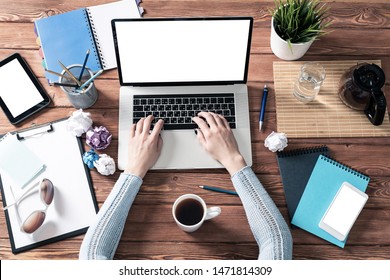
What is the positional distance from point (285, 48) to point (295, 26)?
0.26ft

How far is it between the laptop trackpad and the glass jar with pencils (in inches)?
9.6

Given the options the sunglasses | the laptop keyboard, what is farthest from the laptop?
the sunglasses

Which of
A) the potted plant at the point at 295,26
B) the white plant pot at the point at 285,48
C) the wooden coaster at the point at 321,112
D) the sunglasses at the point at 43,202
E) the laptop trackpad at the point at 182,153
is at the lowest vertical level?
the sunglasses at the point at 43,202

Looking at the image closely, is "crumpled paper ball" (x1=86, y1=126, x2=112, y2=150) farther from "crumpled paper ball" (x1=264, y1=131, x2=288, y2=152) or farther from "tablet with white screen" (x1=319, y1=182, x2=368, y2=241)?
"tablet with white screen" (x1=319, y1=182, x2=368, y2=241)

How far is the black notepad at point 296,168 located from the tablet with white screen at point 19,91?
0.74 metres

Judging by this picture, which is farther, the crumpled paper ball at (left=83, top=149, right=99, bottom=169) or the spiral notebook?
the spiral notebook

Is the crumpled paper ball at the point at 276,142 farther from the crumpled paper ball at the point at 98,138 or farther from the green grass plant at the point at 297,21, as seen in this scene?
the crumpled paper ball at the point at 98,138

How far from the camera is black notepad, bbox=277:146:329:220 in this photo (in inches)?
43.7

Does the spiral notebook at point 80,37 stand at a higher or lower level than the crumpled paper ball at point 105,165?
higher

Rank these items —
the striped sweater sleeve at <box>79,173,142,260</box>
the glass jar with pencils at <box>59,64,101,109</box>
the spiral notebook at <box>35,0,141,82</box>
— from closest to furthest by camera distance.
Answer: the striped sweater sleeve at <box>79,173,142,260</box>, the glass jar with pencils at <box>59,64,101,109</box>, the spiral notebook at <box>35,0,141,82</box>

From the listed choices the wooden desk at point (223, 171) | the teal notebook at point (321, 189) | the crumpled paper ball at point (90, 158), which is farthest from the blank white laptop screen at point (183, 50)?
the teal notebook at point (321, 189)

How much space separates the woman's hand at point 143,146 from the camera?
1.10 m

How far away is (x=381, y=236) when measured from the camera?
1.08 meters
